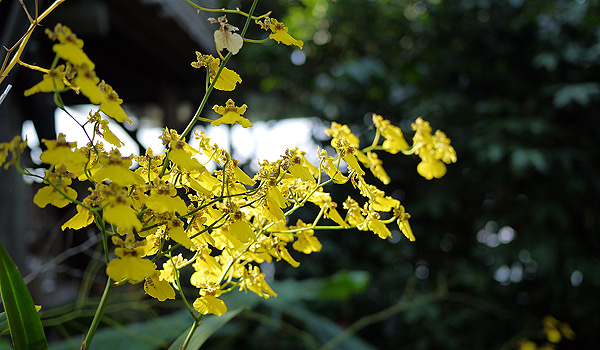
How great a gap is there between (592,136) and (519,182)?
0.33 metres

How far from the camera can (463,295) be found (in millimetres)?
2020

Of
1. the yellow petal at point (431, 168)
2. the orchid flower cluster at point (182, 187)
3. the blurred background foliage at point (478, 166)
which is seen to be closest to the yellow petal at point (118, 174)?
the orchid flower cluster at point (182, 187)

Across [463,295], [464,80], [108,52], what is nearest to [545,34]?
[464,80]

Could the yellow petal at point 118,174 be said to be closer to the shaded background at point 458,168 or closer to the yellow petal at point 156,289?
the yellow petal at point 156,289

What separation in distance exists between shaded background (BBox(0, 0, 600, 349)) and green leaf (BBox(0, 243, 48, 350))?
115cm

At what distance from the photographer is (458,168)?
2.14 meters

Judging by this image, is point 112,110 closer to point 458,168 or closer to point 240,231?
point 240,231

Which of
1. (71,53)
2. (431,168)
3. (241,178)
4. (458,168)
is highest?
(71,53)

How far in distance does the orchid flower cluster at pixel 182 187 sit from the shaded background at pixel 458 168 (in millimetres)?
1093

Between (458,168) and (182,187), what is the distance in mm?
1936

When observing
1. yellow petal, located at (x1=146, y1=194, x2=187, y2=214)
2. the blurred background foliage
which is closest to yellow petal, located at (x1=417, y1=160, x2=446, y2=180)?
yellow petal, located at (x1=146, y1=194, x2=187, y2=214)

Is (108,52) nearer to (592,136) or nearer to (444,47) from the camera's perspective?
(444,47)

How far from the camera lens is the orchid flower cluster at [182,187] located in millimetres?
292

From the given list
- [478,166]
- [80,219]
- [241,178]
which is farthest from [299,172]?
[478,166]
